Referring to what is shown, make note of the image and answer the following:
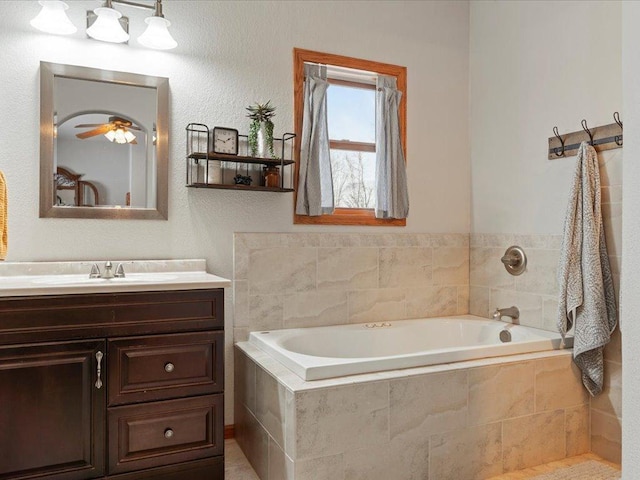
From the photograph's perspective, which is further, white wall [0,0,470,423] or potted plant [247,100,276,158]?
potted plant [247,100,276,158]

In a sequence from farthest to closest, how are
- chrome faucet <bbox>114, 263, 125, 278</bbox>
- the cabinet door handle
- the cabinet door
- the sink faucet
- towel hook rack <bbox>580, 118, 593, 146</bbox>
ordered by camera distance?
the sink faucet
towel hook rack <bbox>580, 118, 593, 146</bbox>
chrome faucet <bbox>114, 263, 125, 278</bbox>
the cabinet door handle
the cabinet door

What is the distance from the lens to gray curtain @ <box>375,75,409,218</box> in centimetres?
314

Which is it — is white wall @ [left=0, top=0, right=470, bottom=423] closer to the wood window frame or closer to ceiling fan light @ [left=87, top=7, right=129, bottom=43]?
the wood window frame

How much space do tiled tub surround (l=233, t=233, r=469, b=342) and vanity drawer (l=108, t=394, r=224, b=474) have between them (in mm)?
705

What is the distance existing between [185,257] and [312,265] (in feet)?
2.54

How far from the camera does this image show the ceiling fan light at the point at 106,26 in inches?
91.1

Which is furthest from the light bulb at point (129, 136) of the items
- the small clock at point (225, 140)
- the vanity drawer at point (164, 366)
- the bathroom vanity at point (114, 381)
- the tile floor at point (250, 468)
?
the tile floor at point (250, 468)

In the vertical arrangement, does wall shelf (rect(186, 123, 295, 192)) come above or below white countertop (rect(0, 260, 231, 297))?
above

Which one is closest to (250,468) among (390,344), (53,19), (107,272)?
(390,344)

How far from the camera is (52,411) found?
1863 millimetres

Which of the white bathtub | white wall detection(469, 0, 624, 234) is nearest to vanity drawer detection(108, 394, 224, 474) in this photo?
the white bathtub

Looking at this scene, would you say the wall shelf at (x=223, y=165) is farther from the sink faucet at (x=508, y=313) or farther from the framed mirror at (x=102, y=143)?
the sink faucet at (x=508, y=313)

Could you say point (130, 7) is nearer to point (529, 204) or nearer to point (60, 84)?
point (60, 84)

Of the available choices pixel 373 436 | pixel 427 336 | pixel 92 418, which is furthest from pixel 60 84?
pixel 427 336
